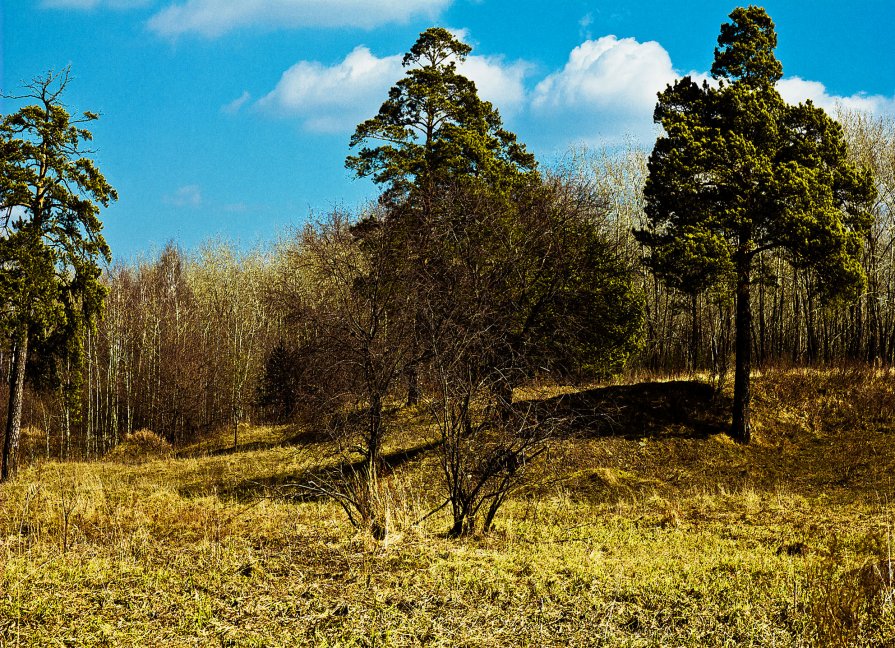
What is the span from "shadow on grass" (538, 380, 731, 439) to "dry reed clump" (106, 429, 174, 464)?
1675 cm

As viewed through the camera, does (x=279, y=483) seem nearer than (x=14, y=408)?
Yes

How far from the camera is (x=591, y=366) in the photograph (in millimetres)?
20812

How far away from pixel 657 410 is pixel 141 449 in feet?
71.0

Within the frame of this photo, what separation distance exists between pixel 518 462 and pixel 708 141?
1358 cm

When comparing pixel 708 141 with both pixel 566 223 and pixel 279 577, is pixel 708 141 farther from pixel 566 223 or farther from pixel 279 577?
pixel 279 577

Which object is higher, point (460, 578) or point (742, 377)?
point (742, 377)

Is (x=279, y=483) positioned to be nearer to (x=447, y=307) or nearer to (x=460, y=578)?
(x=447, y=307)

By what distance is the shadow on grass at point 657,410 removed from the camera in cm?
1889

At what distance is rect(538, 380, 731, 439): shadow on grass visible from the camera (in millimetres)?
18891

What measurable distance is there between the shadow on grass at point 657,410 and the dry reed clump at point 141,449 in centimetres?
1675

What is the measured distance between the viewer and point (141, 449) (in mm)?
29656

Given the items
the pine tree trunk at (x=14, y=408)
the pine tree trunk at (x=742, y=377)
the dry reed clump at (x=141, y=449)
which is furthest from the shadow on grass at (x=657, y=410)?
the dry reed clump at (x=141, y=449)

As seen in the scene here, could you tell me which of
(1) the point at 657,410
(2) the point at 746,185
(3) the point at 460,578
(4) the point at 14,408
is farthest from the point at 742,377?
(4) the point at 14,408

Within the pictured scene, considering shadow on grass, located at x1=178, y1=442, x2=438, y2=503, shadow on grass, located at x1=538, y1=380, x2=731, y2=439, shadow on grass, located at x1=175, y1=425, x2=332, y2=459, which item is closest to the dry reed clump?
shadow on grass, located at x1=175, y1=425, x2=332, y2=459
